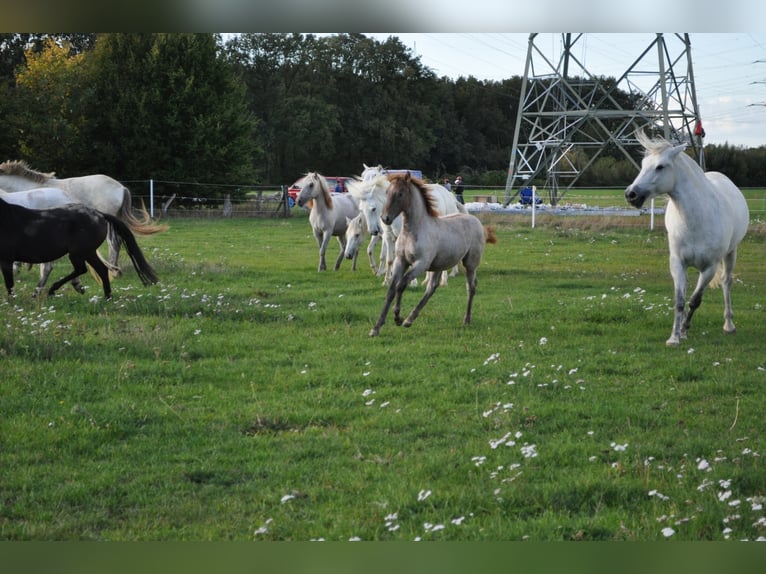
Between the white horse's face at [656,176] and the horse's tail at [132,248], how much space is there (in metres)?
5.06

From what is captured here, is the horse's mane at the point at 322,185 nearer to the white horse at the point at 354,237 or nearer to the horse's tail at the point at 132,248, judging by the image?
the white horse at the point at 354,237

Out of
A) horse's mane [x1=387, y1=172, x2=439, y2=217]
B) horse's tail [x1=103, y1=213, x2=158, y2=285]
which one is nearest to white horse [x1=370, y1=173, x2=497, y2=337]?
horse's mane [x1=387, y1=172, x2=439, y2=217]

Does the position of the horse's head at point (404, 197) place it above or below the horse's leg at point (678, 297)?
above

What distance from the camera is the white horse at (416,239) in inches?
277

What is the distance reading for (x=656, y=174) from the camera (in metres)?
6.57

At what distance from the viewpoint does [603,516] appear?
308 cm

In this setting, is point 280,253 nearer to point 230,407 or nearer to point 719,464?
point 230,407

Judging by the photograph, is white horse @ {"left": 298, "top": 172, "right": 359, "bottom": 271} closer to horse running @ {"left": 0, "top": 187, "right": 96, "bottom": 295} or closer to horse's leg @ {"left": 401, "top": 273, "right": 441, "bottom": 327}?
horse running @ {"left": 0, "top": 187, "right": 96, "bottom": 295}

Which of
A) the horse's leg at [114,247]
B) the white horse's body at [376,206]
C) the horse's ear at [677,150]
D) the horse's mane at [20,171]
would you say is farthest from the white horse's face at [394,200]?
the horse's mane at [20,171]

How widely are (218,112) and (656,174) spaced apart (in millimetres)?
18667

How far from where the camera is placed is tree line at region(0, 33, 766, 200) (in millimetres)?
21375

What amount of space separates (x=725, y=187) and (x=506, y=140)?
1687cm

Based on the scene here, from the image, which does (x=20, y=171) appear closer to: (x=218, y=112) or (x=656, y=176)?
(x=656, y=176)
